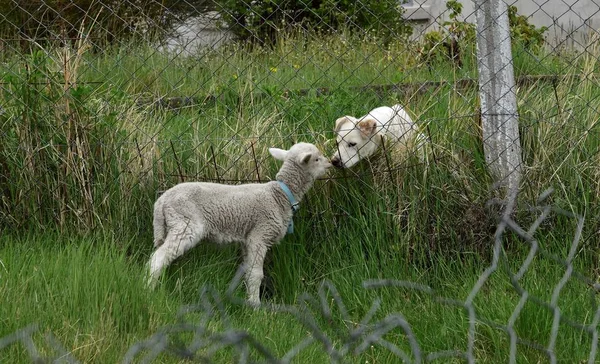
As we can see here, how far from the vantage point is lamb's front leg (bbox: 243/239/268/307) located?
15.5ft

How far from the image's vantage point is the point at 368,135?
557 cm

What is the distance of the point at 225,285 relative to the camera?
4.77 m

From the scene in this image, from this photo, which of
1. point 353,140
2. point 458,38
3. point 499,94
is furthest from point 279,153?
point 458,38

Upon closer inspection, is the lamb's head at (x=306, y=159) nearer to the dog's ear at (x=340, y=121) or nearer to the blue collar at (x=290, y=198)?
the blue collar at (x=290, y=198)

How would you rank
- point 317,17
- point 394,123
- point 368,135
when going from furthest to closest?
point 317,17
point 394,123
point 368,135

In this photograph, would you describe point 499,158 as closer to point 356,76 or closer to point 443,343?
point 443,343

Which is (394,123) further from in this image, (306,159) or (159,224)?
(159,224)

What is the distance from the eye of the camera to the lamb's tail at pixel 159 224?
15.1ft

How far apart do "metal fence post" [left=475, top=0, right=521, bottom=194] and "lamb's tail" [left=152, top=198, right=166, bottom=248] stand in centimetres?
185

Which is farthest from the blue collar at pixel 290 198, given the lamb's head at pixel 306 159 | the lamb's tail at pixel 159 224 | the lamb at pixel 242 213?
the lamb's tail at pixel 159 224

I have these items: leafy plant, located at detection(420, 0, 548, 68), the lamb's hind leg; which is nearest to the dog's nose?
the lamb's hind leg

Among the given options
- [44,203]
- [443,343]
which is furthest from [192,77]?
[443,343]

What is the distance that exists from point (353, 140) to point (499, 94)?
88 centimetres

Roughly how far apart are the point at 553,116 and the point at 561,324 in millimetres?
1677
